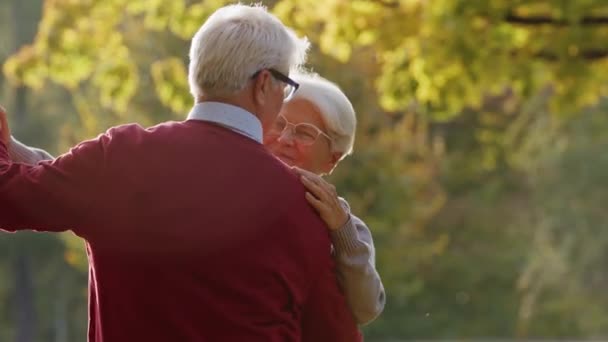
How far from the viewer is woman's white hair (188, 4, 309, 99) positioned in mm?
3033

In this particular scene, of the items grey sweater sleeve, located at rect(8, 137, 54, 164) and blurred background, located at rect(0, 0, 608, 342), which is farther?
blurred background, located at rect(0, 0, 608, 342)

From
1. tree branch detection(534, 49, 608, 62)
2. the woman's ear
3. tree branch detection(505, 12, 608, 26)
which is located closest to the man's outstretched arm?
the woman's ear

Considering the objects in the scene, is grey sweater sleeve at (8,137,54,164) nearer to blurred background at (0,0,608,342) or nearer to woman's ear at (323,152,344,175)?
woman's ear at (323,152,344,175)

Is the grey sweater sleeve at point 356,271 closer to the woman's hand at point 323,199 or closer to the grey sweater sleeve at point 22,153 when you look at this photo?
the woman's hand at point 323,199

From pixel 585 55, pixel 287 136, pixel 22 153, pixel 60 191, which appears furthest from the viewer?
pixel 585 55

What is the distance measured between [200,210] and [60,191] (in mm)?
274

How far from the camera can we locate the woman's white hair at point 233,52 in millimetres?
3033

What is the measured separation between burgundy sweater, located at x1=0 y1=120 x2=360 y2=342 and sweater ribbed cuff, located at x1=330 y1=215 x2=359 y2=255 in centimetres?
13

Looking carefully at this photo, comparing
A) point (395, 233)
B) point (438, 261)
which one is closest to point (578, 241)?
point (395, 233)

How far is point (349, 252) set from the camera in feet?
10.5

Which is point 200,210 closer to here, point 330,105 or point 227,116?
point 227,116

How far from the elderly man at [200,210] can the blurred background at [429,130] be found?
720cm

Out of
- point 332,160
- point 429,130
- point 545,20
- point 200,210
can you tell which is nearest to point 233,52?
point 200,210

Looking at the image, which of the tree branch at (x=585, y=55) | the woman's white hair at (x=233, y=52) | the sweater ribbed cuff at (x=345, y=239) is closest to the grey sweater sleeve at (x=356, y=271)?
the sweater ribbed cuff at (x=345, y=239)
